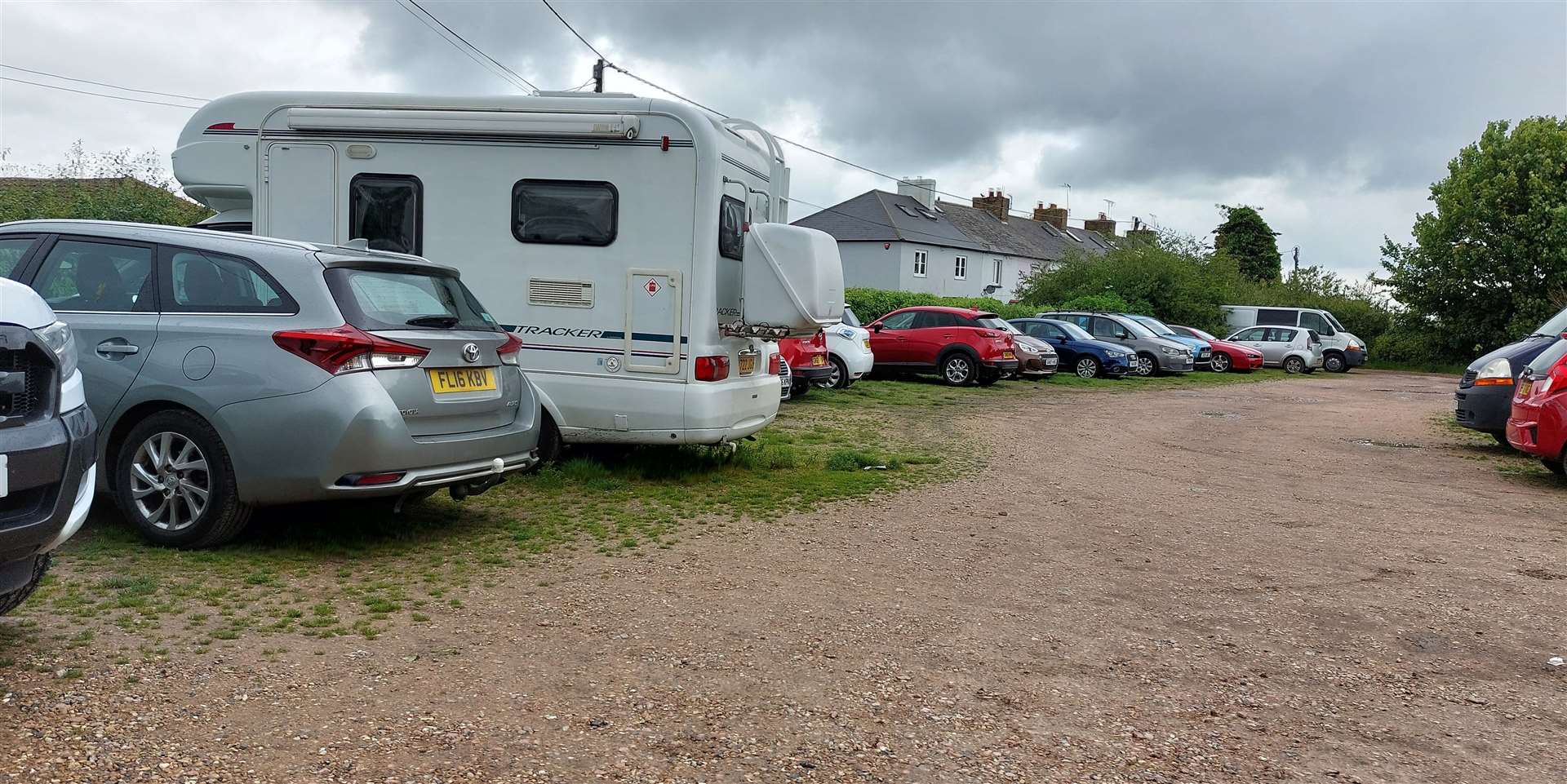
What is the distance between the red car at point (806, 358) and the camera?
1639cm

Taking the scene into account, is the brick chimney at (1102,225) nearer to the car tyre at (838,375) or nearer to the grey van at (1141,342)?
the grey van at (1141,342)

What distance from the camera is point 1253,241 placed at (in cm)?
7969

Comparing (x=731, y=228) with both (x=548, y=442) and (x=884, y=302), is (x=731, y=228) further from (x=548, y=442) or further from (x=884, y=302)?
(x=884, y=302)

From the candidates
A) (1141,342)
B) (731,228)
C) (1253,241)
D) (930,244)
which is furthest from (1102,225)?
(731,228)

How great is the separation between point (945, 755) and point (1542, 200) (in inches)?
1509

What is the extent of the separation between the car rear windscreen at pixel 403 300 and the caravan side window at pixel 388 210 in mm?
2146

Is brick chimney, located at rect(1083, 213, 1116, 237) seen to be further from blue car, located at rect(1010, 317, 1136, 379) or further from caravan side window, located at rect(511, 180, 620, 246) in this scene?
caravan side window, located at rect(511, 180, 620, 246)

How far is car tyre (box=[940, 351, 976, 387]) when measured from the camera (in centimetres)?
2183

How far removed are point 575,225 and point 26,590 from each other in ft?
16.7

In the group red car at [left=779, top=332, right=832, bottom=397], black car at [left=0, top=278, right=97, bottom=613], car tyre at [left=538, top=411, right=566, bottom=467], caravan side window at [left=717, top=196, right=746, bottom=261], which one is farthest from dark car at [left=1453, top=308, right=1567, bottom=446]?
black car at [left=0, top=278, right=97, bottom=613]

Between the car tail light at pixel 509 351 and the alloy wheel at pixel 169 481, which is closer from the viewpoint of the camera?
the alloy wheel at pixel 169 481

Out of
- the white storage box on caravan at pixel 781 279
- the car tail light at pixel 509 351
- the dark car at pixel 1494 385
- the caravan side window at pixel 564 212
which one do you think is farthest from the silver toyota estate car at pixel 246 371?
the dark car at pixel 1494 385

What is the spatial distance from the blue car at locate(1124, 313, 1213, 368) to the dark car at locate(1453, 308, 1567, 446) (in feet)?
55.0

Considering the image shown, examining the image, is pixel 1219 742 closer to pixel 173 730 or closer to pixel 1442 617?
pixel 1442 617
